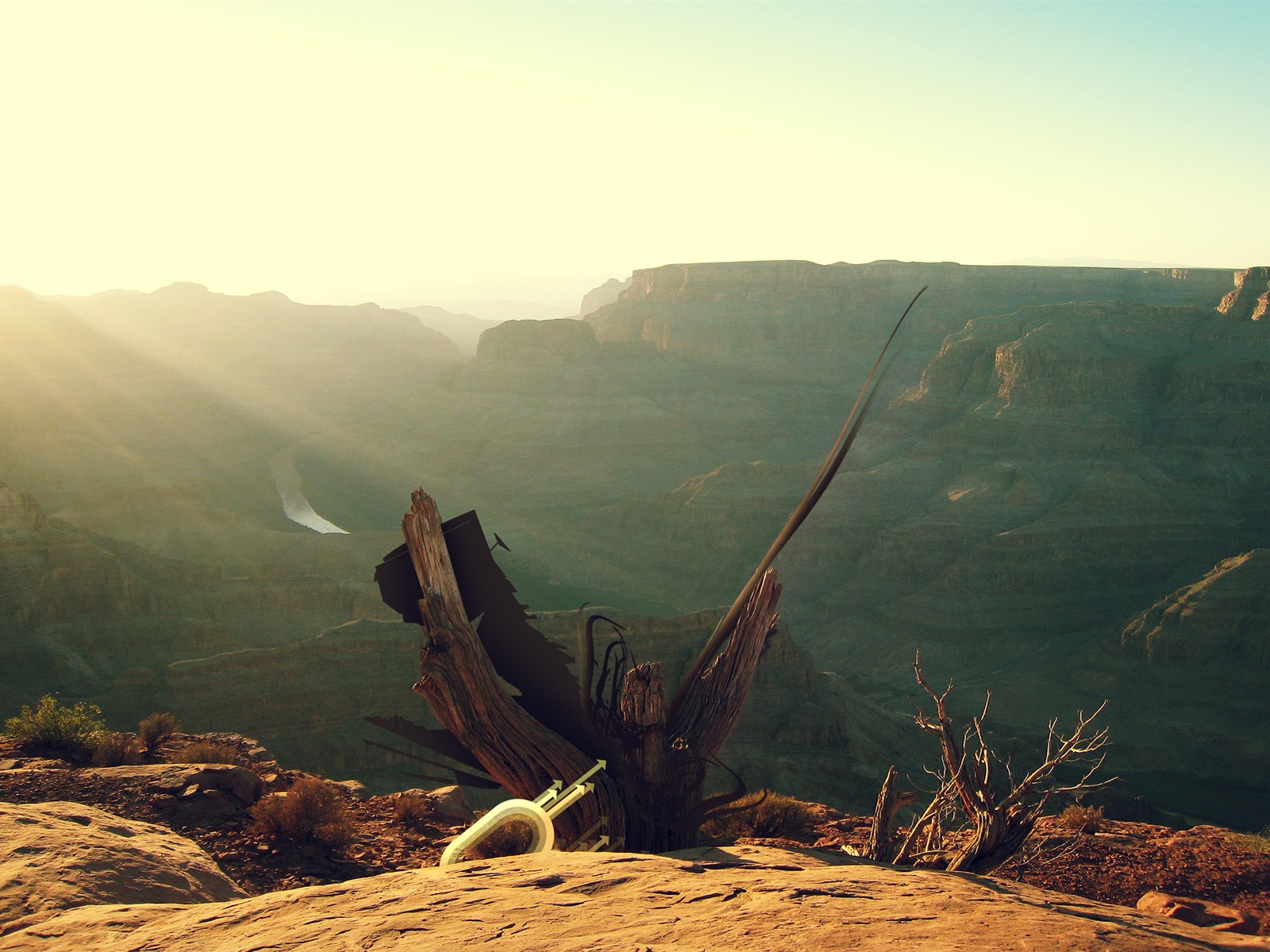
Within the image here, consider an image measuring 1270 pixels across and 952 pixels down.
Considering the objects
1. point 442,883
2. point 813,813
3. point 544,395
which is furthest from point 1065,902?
point 544,395

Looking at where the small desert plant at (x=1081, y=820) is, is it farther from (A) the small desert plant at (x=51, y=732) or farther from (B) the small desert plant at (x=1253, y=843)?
(A) the small desert plant at (x=51, y=732)

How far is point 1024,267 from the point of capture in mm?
→ 113438

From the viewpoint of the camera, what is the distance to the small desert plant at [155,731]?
1284 centimetres

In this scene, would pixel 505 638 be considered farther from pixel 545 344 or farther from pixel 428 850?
pixel 545 344

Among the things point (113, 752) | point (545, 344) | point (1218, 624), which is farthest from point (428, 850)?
point (545, 344)

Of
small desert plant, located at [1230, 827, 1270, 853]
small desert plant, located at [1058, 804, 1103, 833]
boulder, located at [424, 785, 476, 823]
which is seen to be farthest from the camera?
boulder, located at [424, 785, 476, 823]

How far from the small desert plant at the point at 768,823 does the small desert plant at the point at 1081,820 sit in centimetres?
307

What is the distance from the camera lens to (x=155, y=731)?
13.3 m

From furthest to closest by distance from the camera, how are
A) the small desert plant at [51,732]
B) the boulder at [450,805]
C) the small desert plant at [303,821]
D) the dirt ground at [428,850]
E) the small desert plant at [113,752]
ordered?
the boulder at [450,805]
the small desert plant at [51,732]
the small desert plant at [113,752]
the small desert plant at [303,821]
the dirt ground at [428,850]

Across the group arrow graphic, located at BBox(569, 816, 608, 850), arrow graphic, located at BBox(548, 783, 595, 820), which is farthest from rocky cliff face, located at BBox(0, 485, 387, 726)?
arrow graphic, located at BBox(548, 783, 595, 820)

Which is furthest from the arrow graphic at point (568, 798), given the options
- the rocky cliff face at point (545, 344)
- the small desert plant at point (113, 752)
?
the rocky cliff face at point (545, 344)

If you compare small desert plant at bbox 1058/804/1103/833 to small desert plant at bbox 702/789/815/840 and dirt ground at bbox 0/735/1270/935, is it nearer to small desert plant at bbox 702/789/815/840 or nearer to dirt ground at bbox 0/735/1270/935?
dirt ground at bbox 0/735/1270/935

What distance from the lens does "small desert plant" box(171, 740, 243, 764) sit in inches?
486

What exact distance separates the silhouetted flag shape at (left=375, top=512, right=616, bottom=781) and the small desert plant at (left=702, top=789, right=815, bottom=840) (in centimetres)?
296
